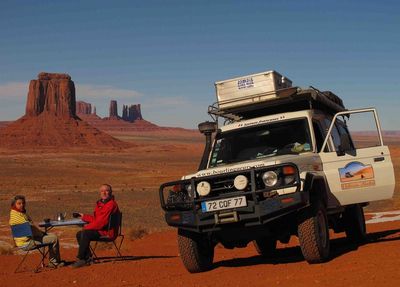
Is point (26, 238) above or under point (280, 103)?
under

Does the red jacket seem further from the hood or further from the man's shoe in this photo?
the hood

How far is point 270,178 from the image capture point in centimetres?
706

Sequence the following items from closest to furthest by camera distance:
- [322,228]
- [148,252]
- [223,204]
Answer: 1. [223,204]
2. [322,228]
3. [148,252]

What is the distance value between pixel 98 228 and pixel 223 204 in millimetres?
3150

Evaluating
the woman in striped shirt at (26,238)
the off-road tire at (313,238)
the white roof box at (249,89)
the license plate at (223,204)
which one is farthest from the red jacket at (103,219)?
the off-road tire at (313,238)

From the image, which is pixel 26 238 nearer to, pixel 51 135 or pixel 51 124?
pixel 51 135

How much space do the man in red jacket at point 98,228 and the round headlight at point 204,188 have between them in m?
2.59

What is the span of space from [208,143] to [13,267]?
4607 millimetres

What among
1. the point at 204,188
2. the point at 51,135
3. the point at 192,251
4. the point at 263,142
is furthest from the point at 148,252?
the point at 51,135

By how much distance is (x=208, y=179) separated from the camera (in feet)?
24.0

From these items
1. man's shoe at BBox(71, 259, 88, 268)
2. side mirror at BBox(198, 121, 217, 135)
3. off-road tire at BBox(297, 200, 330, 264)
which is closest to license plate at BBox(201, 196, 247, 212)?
off-road tire at BBox(297, 200, 330, 264)

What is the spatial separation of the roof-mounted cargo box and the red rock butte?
10812cm

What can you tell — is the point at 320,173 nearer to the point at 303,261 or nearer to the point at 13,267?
the point at 303,261

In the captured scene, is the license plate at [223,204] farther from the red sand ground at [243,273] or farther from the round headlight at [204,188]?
the red sand ground at [243,273]
